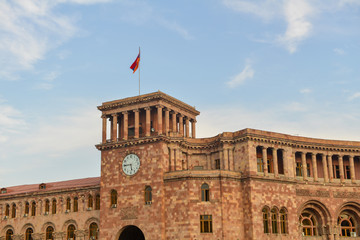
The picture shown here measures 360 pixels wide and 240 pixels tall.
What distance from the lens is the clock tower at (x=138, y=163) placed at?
57.6m

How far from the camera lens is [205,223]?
183 ft

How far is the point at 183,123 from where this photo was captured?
2645 inches

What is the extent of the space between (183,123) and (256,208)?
52.0ft

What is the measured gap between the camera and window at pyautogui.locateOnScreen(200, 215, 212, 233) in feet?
182

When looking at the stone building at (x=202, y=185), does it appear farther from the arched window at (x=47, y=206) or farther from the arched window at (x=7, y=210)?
the arched window at (x=7, y=210)

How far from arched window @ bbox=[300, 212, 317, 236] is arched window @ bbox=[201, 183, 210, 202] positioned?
13362mm

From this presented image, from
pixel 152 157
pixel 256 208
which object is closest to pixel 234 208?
pixel 256 208

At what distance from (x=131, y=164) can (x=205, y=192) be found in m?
9.43

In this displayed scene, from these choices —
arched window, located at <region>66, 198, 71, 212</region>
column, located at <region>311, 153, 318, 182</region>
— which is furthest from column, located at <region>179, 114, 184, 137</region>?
arched window, located at <region>66, 198, 71, 212</region>

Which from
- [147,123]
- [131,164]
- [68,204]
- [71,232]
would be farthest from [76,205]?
[147,123]

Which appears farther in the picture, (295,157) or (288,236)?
(295,157)

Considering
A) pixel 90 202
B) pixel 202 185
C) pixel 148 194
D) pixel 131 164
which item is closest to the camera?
pixel 202 185

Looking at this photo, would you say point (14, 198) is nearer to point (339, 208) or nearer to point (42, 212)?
point (42, 212)

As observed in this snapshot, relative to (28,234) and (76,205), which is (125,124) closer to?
(76,205)
